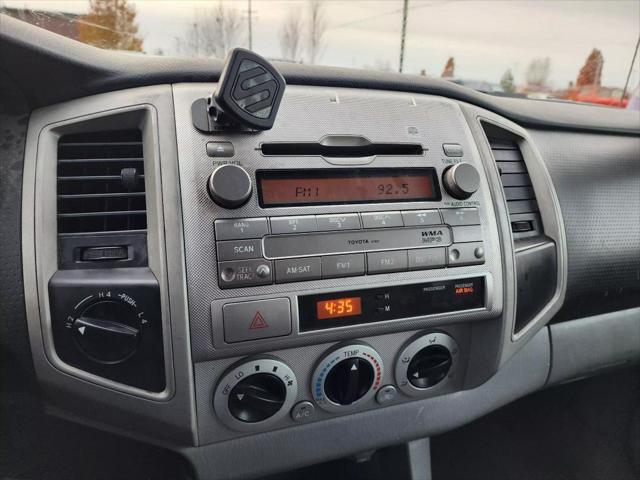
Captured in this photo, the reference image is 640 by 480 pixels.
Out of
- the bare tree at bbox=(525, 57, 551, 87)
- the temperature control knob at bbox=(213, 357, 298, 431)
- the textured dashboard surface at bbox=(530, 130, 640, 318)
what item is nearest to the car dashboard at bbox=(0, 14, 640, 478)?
the temperature control knob at bbox=(213, 357, 298, 431)

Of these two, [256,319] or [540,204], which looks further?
[540,204]

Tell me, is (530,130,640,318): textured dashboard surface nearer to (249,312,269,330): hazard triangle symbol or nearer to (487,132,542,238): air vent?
(487,132,542,238): air vent

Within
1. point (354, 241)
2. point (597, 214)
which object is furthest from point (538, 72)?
point (354, 241)

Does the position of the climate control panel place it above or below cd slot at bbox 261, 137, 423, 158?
below

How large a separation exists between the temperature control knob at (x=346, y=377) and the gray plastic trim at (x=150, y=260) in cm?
24

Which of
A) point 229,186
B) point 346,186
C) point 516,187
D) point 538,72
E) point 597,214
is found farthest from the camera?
point 538,72

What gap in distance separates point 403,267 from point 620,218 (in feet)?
2.54

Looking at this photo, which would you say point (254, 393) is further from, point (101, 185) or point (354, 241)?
point (101, 185)

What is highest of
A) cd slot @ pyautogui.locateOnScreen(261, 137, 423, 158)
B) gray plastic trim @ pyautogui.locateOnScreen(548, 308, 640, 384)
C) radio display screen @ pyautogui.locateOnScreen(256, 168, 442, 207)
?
cd slot @ pyautogui.locateOnScreen(261, 137, 423, 158)

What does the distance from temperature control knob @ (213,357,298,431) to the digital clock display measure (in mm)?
121

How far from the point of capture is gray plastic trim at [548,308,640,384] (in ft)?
4.22

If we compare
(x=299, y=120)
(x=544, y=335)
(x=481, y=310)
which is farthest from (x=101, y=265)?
(x=544, y=335)

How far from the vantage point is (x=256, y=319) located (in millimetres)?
832

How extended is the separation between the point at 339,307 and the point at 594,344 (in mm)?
875
